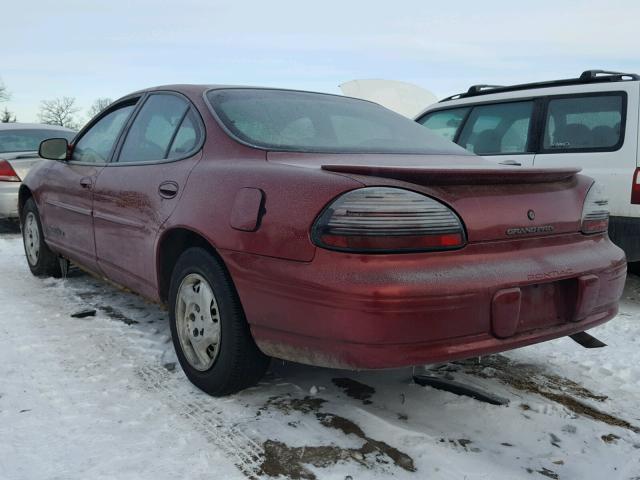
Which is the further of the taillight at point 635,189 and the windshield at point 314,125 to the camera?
the taillight at point 635,189

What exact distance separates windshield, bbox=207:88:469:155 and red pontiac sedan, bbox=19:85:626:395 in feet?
0.04

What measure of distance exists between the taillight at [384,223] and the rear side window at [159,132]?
1.16m

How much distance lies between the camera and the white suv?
171 inches

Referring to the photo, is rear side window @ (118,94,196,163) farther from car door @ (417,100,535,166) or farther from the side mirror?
car door @ (417,100,535,166)

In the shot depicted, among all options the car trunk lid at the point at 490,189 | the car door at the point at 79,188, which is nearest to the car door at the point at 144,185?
the car door at the point at 79,188

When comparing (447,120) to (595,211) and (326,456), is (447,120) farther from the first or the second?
(326,456)

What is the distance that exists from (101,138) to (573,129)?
3575mm

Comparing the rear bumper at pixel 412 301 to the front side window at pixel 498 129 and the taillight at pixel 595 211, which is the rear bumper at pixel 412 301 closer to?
the taillight at pixel 595 211

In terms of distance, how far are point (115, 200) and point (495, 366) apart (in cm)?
234

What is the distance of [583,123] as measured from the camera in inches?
→ 186

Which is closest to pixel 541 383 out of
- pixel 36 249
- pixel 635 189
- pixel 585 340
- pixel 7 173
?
pixel 585 340

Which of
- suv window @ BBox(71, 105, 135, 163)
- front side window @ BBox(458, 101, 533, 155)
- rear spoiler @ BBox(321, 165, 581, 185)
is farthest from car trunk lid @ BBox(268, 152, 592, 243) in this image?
front side window @ BBox(458, 101, 533, 155)

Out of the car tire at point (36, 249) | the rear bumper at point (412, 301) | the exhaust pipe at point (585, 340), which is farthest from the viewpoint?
the car tire at point (36, 249)

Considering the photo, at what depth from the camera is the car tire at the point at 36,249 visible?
16.4 feet
